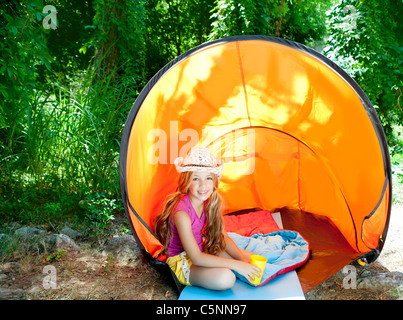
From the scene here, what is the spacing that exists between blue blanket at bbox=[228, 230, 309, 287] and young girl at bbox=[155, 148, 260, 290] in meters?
0.19

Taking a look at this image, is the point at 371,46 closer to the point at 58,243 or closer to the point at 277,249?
the point at 277,249

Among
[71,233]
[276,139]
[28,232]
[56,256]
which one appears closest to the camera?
[56,256]

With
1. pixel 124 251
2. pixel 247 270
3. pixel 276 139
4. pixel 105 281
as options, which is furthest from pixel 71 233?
pixel 276 139

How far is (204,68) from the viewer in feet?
9.70

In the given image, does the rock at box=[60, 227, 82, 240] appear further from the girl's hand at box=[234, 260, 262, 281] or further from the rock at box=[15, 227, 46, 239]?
the girl's hand at box=[234, 260, 262, 281]

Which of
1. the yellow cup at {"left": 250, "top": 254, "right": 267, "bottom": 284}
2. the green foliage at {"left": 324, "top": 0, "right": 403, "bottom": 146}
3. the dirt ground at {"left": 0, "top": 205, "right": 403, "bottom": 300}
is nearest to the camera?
the dirt ground at {"left": 0, "top": 205, "right": 403, "bottom": 300}

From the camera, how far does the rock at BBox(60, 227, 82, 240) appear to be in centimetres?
308

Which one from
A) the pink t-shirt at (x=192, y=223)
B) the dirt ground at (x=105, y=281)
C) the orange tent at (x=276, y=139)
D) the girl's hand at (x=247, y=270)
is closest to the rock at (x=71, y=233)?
the dirt ground at (x=105, y=281)

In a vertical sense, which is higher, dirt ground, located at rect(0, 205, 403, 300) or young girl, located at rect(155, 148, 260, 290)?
young girl, located at rect(155, 148, 260, 290)

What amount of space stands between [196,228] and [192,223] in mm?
58

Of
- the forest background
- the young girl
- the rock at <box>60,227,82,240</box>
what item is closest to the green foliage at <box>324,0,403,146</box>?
the forest background

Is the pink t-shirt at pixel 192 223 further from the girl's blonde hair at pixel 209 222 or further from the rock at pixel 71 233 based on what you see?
the rock at pixel 71 233

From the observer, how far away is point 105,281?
2502 mm

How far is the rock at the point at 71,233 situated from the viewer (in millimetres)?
3079
